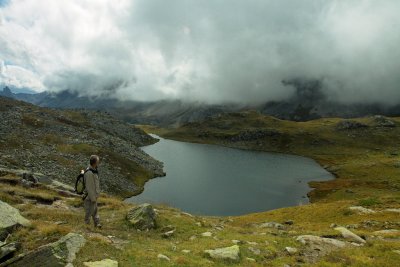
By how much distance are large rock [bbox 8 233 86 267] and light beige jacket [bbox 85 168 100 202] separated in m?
7.15

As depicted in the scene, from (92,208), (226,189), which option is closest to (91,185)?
(92,208)

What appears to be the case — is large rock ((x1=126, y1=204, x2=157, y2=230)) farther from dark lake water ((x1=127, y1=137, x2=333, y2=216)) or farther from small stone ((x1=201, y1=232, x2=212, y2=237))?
dark lake water ((x1=127, y1=137, x2=333, y2=216))

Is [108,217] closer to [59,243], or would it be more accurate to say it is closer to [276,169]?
[59,243]

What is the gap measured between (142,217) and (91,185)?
525 cm

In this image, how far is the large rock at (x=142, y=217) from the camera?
2741 centimetres

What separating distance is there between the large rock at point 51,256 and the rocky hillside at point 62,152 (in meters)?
67.0

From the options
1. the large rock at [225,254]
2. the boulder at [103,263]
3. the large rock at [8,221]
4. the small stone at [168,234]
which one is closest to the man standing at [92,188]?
the large rock at [8,221]

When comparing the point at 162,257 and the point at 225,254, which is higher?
the point at 162,257

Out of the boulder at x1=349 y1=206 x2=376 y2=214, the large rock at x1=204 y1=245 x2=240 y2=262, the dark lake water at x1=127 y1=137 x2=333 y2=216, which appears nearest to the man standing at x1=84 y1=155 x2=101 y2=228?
the large rock at x1=204 y1=245 x2=240 y2=262

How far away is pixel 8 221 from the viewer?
70.2ft

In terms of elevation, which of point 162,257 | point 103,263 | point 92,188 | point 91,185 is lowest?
point 162,257

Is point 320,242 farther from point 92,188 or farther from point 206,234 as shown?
point 92,188

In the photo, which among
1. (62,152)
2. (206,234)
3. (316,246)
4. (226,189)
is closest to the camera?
(316,246)

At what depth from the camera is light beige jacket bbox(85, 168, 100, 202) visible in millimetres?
24688
